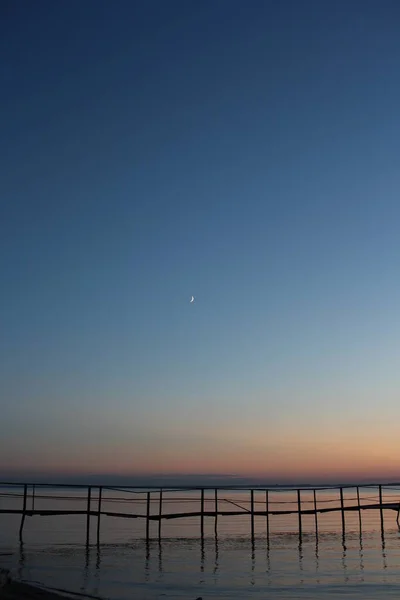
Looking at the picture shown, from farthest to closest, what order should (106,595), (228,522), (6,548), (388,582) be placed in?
(228,522), (6,548), (388,582), (106,595)

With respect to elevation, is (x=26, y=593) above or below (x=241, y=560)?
above

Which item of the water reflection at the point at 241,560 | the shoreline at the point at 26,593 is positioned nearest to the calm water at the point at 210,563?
the water reflection at the point at 241,560

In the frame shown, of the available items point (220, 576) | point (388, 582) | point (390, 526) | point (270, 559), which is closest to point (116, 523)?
point (390, 526)

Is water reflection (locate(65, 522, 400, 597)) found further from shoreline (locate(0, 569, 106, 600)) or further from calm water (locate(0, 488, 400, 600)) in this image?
shoreline (locate(0, 569, 106, 600))

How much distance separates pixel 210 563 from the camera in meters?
22.0

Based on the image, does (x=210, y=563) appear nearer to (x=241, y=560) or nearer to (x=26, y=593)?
(x=241, y=560)

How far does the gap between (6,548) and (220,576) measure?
1027 centimetres

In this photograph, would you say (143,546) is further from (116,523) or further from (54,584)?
(116,523)

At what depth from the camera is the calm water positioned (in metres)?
16.9

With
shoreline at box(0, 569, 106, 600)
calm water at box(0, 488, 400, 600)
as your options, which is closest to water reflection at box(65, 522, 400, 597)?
calm water at box(0, 488, 400, 600)

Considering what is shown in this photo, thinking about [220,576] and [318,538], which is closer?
[220,576]

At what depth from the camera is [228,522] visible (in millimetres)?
42719

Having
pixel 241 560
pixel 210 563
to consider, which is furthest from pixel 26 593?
pixel 241 560

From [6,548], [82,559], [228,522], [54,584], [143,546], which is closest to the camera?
[54,584]
